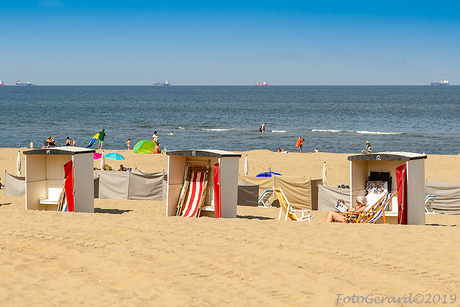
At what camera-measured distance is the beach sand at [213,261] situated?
18.8 feet

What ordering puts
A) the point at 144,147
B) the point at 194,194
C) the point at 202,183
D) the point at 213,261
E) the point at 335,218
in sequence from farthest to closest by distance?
the point at 144,147, the point at 202,183, the point at 194,194, the point at 335,218, the point at 213,261

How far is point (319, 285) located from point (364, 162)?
273 inches

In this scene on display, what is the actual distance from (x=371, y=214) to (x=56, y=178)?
832 cm

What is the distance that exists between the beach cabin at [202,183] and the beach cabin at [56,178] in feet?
6.78

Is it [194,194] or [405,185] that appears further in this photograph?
[194,194]

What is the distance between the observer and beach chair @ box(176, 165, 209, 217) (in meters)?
12.0

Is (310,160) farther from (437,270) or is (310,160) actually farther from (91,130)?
(91,130)

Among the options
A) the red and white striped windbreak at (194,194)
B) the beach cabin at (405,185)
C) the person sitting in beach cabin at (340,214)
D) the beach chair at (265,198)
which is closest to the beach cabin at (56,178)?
the red and white striped windbreak at (194,194)

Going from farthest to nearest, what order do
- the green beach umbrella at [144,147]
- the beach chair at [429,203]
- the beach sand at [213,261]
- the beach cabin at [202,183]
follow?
the green beach umbrella at [144,147]
the beach chair at [429,203]
the beach cabin at [202,183]
the beach sand at [213,261]

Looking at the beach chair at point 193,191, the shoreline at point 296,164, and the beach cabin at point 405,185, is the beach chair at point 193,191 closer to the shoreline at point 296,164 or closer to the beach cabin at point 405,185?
the beach cabin at point 405,185

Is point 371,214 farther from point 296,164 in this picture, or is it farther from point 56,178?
point 296,164

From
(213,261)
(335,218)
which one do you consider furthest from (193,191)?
(213,261)

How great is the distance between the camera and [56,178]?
42.3ft

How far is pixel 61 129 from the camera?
49344 millimetres
